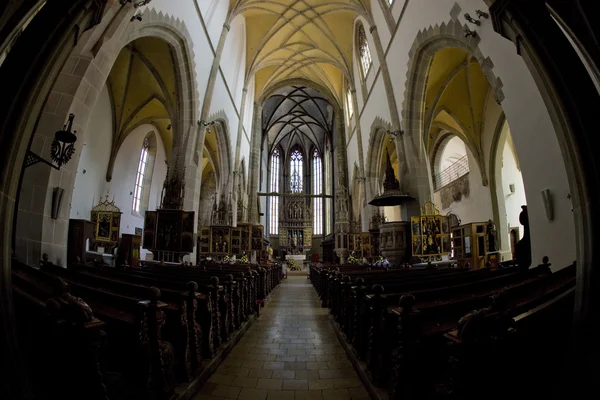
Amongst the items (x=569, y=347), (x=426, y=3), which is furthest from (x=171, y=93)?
(x=569, y=347)

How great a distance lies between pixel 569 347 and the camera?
5.31ft

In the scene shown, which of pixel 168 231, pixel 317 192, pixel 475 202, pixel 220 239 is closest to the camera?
pixel 168 231

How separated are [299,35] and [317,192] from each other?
18.3 meters

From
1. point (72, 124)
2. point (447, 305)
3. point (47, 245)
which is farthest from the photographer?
point (72, 124)

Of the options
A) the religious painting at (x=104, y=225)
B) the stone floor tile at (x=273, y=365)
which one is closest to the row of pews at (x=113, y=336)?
the stone floor tile at (x=273, y=365)

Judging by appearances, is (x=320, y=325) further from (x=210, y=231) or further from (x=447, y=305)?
(x=210, y=231)

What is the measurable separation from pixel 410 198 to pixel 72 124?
941 cm

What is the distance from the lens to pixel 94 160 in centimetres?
1152

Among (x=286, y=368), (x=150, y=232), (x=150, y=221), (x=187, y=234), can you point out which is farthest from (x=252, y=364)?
(x=150, y=221)

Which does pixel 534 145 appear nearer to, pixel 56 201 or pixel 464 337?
pixel 464 337

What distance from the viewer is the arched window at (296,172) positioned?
114 feet

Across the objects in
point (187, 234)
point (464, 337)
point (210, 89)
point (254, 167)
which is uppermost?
point (210, 89)

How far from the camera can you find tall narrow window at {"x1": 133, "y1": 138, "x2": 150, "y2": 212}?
14891mm

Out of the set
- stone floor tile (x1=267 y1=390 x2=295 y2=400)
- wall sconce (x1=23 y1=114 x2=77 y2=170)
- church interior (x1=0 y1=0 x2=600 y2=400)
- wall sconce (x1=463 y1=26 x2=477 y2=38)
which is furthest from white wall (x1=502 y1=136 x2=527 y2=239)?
wall sconce (x1=23 y1=114 x2=77 y2=170)
